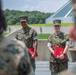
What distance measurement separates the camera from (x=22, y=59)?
2.62 m

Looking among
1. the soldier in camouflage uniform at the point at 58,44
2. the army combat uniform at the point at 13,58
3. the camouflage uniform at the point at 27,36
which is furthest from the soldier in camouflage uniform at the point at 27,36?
the army combat uniform at the point at 13,58

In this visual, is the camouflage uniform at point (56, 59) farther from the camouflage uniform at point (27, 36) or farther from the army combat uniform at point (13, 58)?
the army combat uniform at point (13, 58)

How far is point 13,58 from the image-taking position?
2.59m

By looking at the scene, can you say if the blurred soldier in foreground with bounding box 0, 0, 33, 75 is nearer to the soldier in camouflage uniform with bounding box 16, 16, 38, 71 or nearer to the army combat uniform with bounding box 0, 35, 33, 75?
the army combat uniform with bounding box 0, 35, 33, 75

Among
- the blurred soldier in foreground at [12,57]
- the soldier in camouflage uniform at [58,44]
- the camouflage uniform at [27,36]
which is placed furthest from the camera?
the camouflage uniform at [27,36]

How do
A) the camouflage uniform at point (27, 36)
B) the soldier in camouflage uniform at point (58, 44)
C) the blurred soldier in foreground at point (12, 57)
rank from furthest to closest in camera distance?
the camouflage uniform at point (27, 36)
the soldier in camouflage uniform at point (58, 44)
the blurred soldier in foreground at point (12, 57)

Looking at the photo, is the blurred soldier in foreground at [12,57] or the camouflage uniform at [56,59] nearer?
the blurred soldier in foreground at [12,57]

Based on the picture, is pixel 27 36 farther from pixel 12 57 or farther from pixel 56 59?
pixel 12 57

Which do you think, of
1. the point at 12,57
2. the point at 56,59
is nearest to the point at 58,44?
the point at 56,59

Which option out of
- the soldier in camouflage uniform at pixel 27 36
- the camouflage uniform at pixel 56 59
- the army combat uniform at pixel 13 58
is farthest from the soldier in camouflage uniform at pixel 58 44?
the army combat uniform at pixel 13 58

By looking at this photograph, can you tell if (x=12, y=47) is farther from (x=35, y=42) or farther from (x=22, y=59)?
(x=35, y=42)

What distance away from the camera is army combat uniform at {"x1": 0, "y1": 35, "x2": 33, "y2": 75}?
8.43 ft

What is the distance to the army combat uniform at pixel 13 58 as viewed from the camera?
2.57 meters

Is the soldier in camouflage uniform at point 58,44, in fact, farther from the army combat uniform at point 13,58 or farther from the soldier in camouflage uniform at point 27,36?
the army combat uniform at point 13,58
